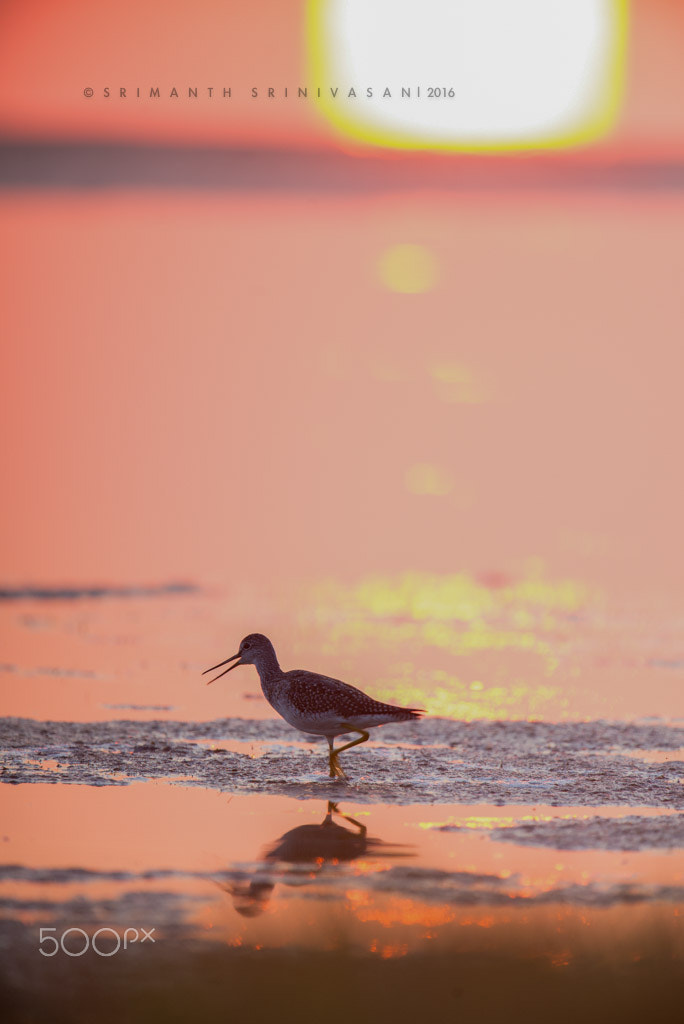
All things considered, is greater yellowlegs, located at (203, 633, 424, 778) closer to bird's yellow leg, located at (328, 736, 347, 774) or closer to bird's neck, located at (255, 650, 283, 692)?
bird's yellow leg, located at (328, 736, 347, 774)

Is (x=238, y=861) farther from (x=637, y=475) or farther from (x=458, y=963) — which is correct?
(x=637, y=475)

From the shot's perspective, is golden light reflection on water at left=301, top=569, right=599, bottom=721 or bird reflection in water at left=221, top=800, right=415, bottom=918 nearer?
bird reflection in water at left=221, top=800, right=415, bottom=918

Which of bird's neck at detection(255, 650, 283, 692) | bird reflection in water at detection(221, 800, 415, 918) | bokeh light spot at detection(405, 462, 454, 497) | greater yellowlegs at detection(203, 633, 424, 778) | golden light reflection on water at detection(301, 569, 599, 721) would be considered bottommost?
bird reflection in water at detection(221, 800, 415, 918)

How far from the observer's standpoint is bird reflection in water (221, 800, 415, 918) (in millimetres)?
6848

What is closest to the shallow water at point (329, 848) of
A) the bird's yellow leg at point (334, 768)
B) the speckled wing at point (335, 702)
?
the bird's yellow leg at point (334, 768)

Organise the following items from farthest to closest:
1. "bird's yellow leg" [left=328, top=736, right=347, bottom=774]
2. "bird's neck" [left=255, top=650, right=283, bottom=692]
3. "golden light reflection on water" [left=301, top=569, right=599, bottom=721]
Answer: "golden light reflection on water" [left=301, top=569, right=599, bottom=721], "bird's neck" [left=255, top=650, right=283, bottom=692], "bird's yellow leg" [left=328, top=736, right=347, bottom=774]

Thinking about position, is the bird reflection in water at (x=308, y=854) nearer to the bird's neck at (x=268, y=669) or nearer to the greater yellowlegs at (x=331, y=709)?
the greater yellowlegs at (x=331, y=709)

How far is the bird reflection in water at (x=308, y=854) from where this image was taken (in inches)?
270

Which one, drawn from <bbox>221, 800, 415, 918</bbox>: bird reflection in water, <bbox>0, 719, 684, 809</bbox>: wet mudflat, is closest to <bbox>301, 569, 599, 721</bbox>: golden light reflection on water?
<bbox>0, 719, 684, 809</bbox>: wet mudflat

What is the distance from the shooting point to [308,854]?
25.0 feet

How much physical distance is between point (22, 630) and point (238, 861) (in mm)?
8321

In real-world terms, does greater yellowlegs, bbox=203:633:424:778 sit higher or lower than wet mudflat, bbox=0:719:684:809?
higher

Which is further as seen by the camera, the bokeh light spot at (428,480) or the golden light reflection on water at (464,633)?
the bokeh light spot at (428,480)

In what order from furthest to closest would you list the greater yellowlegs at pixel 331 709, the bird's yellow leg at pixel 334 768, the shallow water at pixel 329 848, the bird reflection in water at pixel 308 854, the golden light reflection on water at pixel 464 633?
the golden light reflection on water at pixel 464 633
the greater yellowlegs at pixel 331 709
the bird's yellow leg at pixel 334 768
the bird reflection in water at pixel 308 854
the shallow water at pixel 329 848
